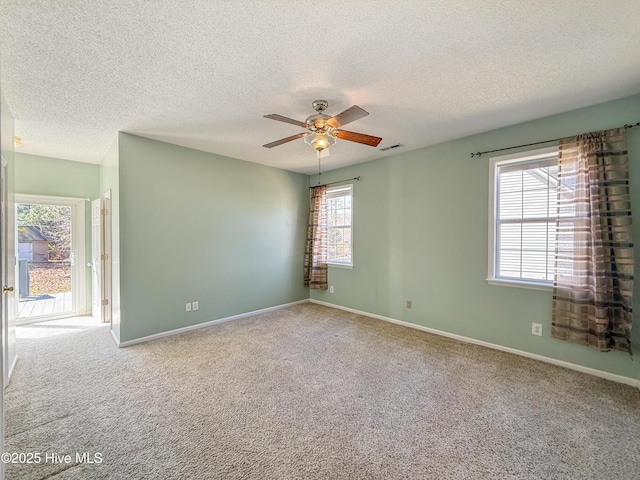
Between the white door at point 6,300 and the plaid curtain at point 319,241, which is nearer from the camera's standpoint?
the white door at point 6,300

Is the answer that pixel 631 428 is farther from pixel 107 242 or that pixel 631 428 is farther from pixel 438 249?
pixel 107 242

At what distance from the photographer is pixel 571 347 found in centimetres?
294

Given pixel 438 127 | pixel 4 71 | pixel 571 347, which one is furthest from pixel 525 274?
pixel 4 71

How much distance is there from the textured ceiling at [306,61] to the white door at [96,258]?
1481 millimetres

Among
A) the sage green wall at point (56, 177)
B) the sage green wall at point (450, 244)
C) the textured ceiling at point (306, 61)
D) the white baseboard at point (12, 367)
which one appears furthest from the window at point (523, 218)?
the sage green wall at point (56, 177)

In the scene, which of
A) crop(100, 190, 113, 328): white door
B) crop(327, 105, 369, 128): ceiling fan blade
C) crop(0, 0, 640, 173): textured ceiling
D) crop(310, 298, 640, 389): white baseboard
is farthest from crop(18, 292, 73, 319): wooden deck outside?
crop(327, 105, 369, 128): ceiling fan blade

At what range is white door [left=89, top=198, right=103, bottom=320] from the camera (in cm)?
440

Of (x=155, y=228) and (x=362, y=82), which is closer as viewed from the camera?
(x=362, y=82)

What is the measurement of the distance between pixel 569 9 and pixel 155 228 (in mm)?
4352

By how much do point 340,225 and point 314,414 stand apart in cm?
351

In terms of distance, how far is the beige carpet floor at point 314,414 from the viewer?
5.74 ft

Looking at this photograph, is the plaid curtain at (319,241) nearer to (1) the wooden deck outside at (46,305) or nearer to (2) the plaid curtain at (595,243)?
(2) the plaid curtain at (595,243)

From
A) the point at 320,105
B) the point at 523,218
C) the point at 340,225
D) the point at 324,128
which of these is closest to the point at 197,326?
the point at 340,225

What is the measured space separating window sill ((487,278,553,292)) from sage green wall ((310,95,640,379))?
0.06 metres
